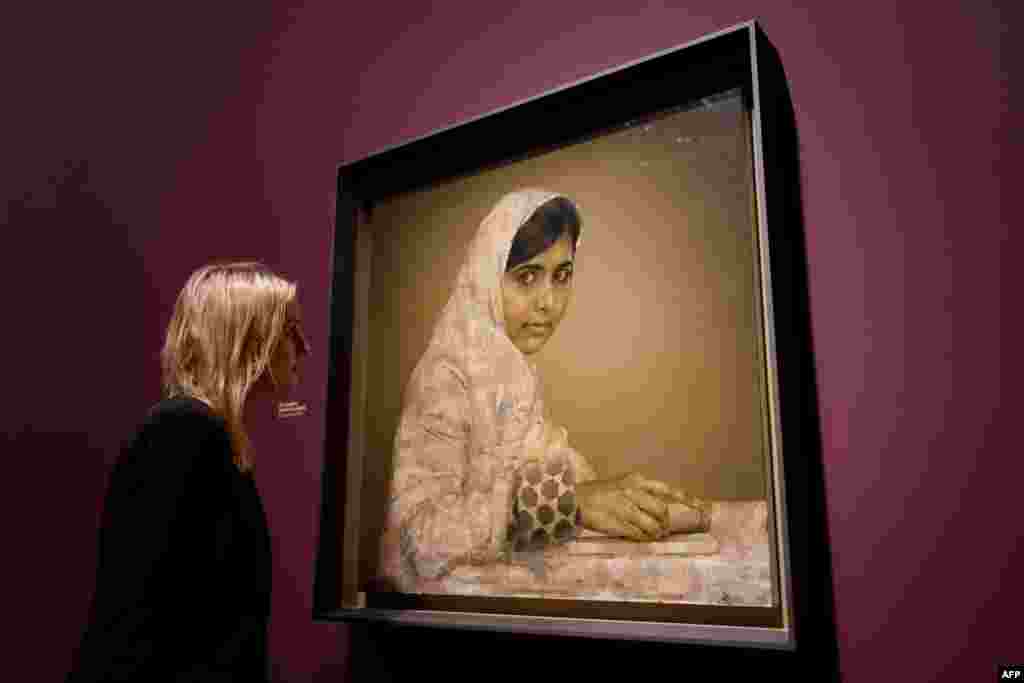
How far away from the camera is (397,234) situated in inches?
70.7

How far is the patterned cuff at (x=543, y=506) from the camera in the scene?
4.69 feet

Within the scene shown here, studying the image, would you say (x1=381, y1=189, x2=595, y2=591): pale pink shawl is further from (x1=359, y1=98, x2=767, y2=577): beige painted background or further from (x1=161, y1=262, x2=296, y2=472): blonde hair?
(x1=161, y1=262, x2=296, y2=472): blonde hair

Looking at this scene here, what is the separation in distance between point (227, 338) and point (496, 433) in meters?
→ 0.48

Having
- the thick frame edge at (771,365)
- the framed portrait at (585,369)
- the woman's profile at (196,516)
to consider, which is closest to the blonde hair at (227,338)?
the woman's profile at (196,516)

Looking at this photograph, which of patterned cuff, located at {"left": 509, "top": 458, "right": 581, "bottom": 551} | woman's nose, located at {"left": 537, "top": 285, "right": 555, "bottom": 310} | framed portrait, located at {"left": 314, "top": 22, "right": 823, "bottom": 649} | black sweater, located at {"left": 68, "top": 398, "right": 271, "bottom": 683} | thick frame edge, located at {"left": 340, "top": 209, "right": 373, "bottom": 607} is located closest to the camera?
black sweater, located at {"left": 68, "top": 398, "right": 271, "bottom": 683}

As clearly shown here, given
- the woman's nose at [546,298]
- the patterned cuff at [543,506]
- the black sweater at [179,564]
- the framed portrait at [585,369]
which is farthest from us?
the woman's nose at [546,298]

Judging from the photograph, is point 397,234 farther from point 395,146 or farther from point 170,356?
point 170,356

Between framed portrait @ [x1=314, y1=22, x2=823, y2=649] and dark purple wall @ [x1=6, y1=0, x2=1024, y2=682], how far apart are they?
105mm

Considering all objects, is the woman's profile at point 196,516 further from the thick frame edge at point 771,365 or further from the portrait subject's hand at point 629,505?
the thick frame edge at point 771,365

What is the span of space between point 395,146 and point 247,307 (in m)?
0.53

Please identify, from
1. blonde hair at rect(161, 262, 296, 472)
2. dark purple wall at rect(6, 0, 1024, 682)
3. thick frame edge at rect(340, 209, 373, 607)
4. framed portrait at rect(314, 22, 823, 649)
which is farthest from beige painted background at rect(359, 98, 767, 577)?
blonde hair at rect(161, 262, 296, 472)

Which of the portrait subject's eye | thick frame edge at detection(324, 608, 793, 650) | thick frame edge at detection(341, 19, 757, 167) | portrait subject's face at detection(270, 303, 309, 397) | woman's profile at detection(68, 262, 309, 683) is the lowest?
thick frame edge at detection(324, 608, 793, 650)

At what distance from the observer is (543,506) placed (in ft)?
4.77

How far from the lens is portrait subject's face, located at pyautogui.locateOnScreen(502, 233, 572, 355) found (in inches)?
59.9
